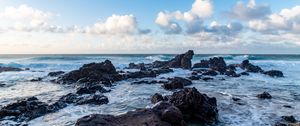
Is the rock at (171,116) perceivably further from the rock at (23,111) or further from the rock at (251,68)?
the rock at (251,68)

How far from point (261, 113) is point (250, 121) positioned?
2.00 m

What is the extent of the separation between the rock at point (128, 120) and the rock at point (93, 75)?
679 inches

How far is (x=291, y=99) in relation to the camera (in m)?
21.0

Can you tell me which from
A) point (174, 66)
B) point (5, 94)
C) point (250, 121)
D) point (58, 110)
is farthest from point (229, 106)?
point (174, 66)

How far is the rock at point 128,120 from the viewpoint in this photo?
10.5m

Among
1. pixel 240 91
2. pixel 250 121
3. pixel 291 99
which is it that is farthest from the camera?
pixel 240 91

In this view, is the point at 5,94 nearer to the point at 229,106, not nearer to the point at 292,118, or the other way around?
the point at 229,106

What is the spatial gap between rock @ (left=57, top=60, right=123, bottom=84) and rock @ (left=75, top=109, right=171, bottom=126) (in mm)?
17237

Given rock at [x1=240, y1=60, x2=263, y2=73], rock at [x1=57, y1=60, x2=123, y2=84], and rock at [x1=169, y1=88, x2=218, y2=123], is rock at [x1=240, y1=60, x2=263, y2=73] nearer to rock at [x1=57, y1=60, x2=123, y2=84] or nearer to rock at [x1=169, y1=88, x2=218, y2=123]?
rock at [x1=57, y1=60, x2=123, y2=84]

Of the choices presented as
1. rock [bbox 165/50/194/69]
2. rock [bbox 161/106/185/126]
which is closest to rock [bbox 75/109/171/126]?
rock [bbox 161/106/185/126]

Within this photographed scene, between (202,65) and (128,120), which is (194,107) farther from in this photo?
(202,65)

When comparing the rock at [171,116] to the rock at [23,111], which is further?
the rock at [23,111]

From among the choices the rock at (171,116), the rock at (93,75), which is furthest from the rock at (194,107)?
the rock at (93,75)

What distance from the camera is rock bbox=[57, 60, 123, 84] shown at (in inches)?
1193
